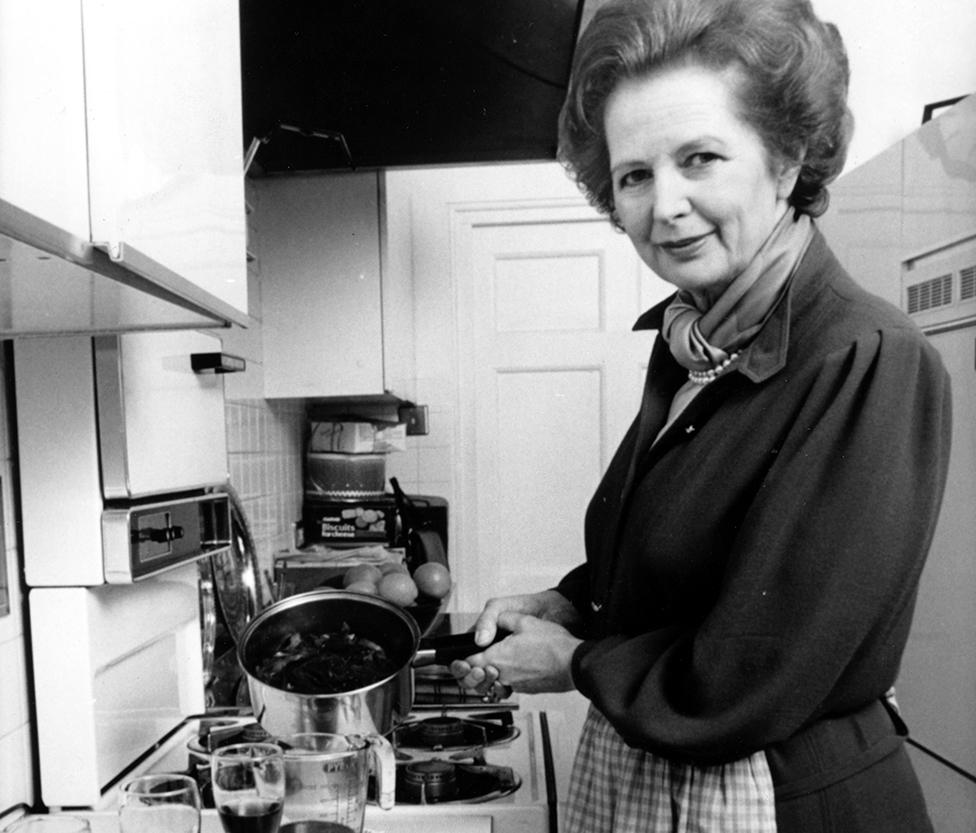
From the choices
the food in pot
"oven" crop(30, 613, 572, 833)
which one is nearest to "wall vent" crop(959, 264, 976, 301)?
"oven" crop(30, 613, 572, 833)

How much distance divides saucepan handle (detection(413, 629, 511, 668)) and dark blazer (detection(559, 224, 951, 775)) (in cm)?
16

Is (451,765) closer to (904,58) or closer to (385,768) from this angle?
(385,768)

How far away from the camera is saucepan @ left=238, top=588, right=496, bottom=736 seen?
101cm

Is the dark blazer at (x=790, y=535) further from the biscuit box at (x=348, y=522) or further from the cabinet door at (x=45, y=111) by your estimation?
the biscuit box at (x=348, y=522)

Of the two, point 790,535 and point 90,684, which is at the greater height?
point 790,535

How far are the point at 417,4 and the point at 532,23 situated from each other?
0.21m

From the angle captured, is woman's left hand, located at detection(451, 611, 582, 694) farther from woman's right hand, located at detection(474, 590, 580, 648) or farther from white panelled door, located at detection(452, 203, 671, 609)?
white panelled door, located at detection(452, 203, 671, 609)

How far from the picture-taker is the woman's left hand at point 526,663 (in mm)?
1038

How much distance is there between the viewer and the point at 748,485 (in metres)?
0.91

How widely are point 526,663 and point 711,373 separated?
389 mm

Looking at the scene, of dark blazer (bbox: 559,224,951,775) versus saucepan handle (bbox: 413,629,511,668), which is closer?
dark blazer (bbox: 559,224,951,775)

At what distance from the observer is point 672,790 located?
3.15 feet

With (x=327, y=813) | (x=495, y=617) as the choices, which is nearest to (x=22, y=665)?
(x=327, y=813)

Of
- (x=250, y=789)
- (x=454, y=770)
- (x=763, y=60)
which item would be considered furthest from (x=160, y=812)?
(x=763, y=60)
